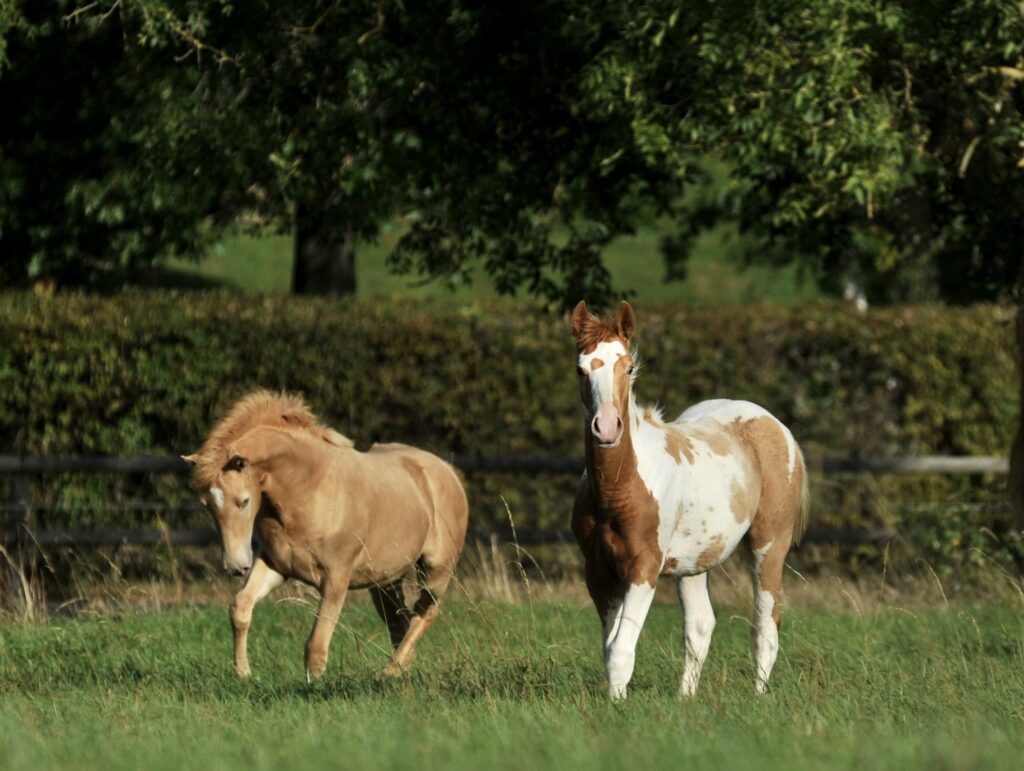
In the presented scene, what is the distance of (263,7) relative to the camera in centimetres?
1256

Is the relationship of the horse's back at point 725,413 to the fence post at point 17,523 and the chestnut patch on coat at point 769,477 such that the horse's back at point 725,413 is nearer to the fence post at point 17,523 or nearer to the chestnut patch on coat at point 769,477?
the chestnut patch on coat at point 769,477

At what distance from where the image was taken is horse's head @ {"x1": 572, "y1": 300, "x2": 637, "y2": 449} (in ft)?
23.0

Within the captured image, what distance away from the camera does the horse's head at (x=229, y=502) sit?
8484mm

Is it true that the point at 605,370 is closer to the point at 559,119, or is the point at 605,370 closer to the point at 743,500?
the point at 743,500

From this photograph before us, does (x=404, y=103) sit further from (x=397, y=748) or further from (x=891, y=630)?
(x=397, y=748)

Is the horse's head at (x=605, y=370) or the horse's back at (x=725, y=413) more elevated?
the horse's head at (x=605, y=370)

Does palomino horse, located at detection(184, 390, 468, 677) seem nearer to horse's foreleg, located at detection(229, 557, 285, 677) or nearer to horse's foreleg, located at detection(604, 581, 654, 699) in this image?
horse's foreleg, located at detection(229, 557, 285, 677)

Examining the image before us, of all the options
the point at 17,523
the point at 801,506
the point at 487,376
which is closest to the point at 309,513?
the point at 801,506

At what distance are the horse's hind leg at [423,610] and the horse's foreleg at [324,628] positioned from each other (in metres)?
0.35

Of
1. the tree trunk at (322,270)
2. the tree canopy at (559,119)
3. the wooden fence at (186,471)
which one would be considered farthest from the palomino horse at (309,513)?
the tree trunk at (322,270)

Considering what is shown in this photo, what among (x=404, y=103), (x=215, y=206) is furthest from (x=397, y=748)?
(x=215, y=206)

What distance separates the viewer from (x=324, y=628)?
28.6 ft

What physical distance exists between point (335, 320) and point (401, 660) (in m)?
5.85

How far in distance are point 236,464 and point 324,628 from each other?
99cm
